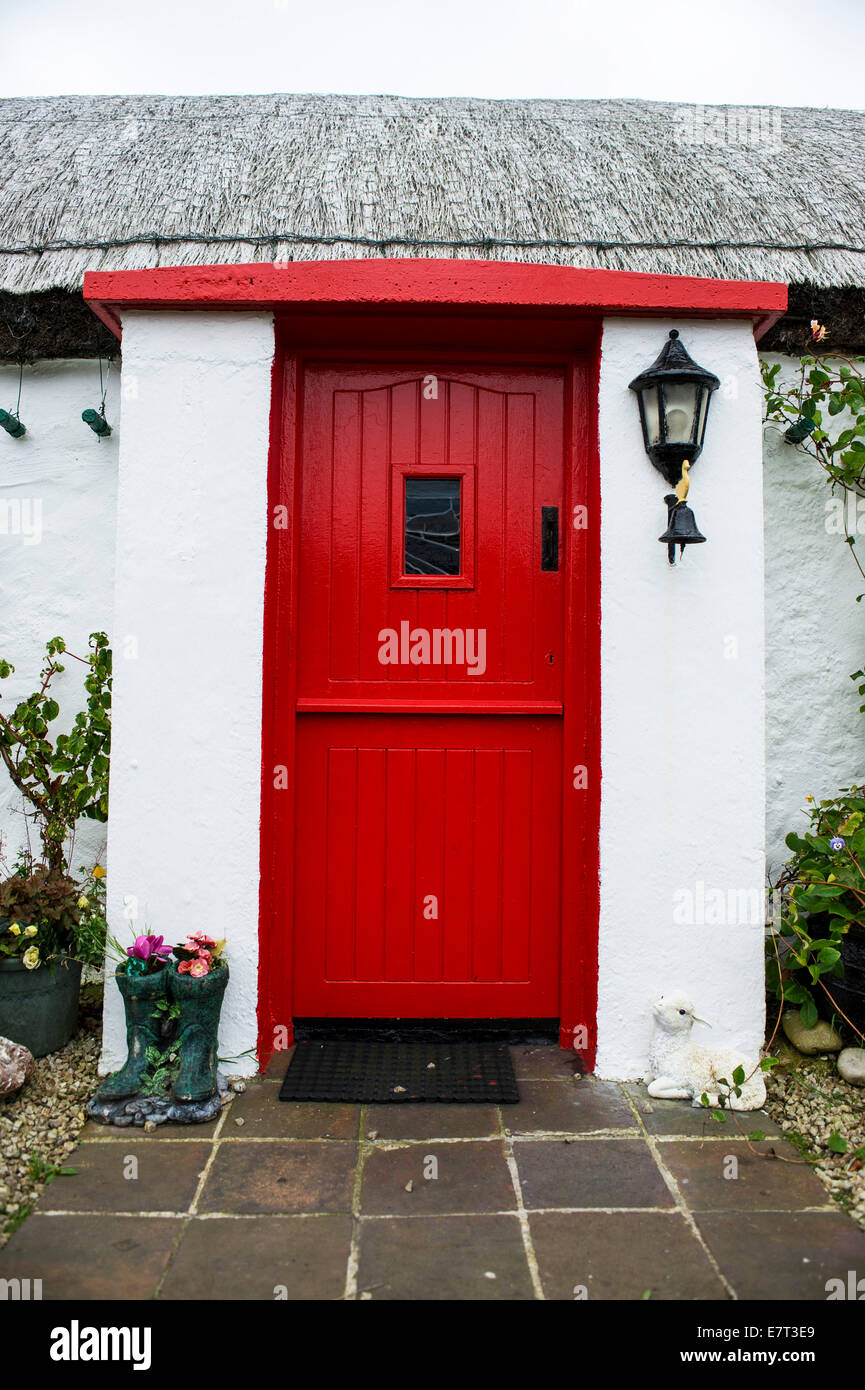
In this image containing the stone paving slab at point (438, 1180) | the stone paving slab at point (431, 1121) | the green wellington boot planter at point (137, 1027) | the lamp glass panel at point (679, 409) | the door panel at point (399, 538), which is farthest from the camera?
the door panel at point (399, 538)

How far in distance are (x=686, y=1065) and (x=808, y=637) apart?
1.91m

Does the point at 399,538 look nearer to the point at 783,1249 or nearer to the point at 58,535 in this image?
the point at 58,535

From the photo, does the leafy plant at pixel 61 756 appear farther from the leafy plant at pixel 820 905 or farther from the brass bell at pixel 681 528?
the leafy plant at pixel 820 905

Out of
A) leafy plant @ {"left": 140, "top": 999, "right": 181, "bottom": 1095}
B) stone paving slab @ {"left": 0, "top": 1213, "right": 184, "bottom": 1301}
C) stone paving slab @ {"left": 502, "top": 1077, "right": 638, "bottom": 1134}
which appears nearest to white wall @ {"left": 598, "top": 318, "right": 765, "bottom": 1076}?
stone paving slab @ {"left": 502, "top": 1077, "right": 638, "bottom": 1134}

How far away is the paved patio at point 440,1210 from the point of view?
2.12 metres

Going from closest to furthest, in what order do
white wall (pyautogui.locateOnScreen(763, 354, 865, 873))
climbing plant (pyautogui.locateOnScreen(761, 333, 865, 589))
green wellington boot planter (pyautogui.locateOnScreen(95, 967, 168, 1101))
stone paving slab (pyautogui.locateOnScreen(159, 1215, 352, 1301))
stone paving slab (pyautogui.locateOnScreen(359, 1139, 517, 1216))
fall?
stone paving slab (pyautogui.locateOnScreen(159, 1215, 352, 1301)) < stone paving slab (pyautogui.locateOnScreen(359, 1139, 517, 1216)) < green wellington boot planter (pyautogui.locateOnScreen(95, 967, 168, 1101)) < climbing plant (pyautogui.locateOnScreen(761, 333, 865, 589)) < white wall (pyautogui.locateOnScreen(763, 354, 865, 873))

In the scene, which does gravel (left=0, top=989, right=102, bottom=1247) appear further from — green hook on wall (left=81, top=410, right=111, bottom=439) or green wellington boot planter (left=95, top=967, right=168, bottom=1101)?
green hook on wall (left=81, top=410, right=111, bottom=439)

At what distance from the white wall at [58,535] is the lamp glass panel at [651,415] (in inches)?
88.8

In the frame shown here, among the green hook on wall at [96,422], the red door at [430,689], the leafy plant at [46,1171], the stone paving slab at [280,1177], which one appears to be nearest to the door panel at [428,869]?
the red door at [430,689]

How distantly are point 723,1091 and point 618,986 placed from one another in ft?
1.61

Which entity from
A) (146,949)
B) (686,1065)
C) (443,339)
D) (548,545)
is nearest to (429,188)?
(443,339)

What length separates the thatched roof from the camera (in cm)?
354

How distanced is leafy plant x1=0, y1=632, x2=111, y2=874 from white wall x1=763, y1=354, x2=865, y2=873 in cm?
286
